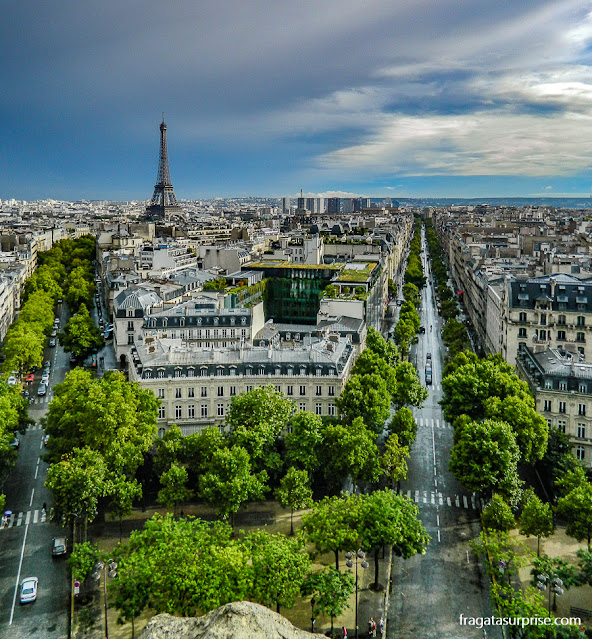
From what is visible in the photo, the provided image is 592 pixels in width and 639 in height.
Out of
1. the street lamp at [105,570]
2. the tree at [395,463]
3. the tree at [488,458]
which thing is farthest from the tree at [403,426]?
the street lamp at [105,570]

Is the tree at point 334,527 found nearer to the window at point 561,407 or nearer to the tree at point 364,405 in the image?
the tree at point 364,405

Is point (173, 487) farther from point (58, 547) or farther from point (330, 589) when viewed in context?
point (330, 589)

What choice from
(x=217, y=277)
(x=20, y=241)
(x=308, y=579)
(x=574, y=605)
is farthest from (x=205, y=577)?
(x=20, y=241)

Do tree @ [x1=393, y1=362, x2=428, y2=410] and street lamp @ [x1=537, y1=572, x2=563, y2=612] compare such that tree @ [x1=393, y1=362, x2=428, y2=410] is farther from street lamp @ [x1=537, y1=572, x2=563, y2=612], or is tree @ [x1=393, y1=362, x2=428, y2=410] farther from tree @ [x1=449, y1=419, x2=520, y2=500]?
street lamp @ [x1=537, y1=572, x2=563, y2=612]

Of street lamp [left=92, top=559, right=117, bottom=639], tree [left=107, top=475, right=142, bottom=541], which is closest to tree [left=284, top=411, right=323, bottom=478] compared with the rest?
tree [left=107, top=475, right=142, bottom=541]

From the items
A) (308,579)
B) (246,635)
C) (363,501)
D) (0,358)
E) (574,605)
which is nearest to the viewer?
(246,635)

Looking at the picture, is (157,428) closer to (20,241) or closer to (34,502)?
(34,502)
